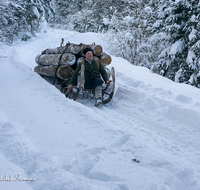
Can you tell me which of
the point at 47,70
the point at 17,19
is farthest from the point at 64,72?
the point at 17,19

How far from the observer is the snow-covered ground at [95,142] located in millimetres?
1642

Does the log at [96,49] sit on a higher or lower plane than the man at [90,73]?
higher

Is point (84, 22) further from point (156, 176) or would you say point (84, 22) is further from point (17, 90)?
point (156, 176)

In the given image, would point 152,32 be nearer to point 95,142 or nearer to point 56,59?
point 56,59

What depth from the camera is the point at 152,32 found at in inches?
326

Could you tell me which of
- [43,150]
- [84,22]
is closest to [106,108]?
[43,150]

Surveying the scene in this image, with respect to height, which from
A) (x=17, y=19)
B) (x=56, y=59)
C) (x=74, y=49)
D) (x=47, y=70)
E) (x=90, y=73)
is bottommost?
(x=47, y=70)

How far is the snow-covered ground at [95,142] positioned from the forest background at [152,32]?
3369 mm

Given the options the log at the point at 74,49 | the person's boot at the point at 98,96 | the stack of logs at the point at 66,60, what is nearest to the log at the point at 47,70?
the stack of logs at the point at 66,60

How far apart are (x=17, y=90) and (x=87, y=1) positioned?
98.2 ft

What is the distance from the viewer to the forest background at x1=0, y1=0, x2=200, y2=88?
6.61 m

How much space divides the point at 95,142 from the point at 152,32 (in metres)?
7.53

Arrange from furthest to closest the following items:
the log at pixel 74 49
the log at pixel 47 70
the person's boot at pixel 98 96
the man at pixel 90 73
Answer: the log at pixel 47 70 → the log at pixel 74 49 → the man at pixel 90 73 → the person's boot at pixel 98 96

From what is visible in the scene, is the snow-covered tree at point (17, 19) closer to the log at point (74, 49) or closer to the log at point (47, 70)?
the log at point (47, 70)
